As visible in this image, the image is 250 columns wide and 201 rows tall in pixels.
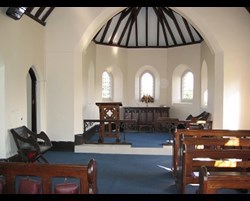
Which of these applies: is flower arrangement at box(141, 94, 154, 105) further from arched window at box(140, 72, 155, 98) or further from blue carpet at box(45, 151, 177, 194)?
blue carpet at box(45, 151, 177, 194)

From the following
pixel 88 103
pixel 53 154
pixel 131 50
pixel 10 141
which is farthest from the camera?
pixel 131 50

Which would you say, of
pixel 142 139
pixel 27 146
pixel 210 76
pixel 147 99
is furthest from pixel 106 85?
pixel 27 146

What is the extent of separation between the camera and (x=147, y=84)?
41.8ft

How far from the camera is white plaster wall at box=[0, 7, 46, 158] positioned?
6.18m

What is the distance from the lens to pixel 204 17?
795cm

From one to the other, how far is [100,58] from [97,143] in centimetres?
422

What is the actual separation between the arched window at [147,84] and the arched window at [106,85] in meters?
1.36

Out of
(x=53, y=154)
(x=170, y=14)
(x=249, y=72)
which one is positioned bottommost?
(x=53, y=154)

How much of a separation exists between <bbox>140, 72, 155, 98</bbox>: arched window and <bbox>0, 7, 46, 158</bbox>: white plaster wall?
589 centimetres

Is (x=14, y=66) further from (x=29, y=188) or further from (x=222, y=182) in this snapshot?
(x=222, y=182)

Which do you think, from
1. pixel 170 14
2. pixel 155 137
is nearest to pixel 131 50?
pixel 170 14

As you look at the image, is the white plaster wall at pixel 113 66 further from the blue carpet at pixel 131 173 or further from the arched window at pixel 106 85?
the blue carpet at pixel 131 173

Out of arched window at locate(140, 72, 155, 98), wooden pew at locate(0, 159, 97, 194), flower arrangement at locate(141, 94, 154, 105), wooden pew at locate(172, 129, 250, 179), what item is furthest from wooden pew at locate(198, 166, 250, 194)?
arched window at locate(140, 72, 155, 98)
